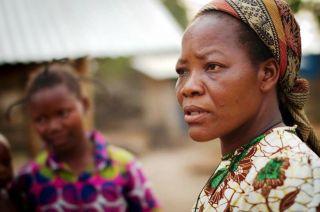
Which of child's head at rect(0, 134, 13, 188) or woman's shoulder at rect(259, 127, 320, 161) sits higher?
child's head at rect(0, 134, 13, 188)

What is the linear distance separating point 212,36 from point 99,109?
23275mm

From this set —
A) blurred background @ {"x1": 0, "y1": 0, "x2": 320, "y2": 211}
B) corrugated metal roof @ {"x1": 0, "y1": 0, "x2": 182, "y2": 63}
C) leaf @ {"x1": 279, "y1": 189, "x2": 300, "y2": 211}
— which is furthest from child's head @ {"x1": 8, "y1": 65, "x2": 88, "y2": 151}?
corrugated metal roof @ {"x1": 0, "y1": 0, "x2": 182, "y2": 63}

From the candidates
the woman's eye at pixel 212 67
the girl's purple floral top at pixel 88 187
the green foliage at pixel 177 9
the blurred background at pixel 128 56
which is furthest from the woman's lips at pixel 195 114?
the green foliage at pixel 177 9

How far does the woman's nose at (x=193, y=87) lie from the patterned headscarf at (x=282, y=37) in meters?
0.23

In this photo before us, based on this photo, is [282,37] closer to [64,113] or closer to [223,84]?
[223,84]

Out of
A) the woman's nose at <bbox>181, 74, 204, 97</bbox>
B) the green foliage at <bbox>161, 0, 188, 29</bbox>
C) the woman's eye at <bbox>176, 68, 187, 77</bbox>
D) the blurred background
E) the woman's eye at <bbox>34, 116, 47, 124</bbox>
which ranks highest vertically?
the green foliage at <bbox>161, 0, 188, 29</bbox>

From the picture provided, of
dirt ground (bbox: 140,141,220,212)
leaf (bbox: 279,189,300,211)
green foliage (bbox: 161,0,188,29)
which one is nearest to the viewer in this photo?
leaf (bbox: 279,189,300,211)

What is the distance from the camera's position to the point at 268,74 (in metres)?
1.42

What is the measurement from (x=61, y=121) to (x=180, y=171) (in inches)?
466

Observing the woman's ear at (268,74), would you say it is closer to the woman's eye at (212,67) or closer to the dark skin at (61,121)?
the woman's eye at (212,67)

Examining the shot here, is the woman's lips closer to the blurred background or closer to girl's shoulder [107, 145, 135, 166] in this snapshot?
the blurred background

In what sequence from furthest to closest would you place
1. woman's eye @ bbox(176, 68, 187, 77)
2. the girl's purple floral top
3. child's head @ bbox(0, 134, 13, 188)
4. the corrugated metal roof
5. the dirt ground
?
the dirt ground
the corrugated metal roof
the girl's purple floral top
child's head @ bbox(0, 134, 13, 188)
woman's eye @ bbox(176, 68, 187, 77)

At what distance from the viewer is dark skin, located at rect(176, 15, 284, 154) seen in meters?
1.37

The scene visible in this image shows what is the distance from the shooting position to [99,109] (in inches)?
960
